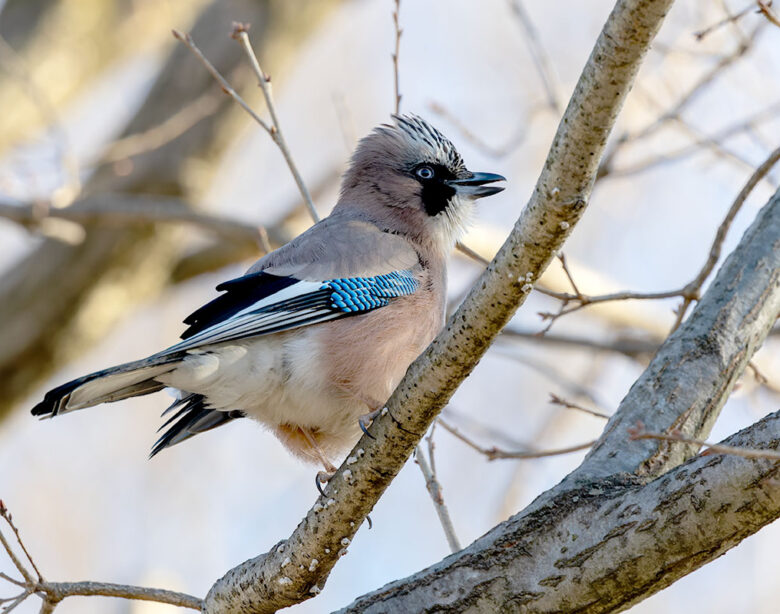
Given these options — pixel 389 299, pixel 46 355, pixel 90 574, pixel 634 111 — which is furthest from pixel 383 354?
pixel 90 574

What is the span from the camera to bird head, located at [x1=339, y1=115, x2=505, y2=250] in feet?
14.9

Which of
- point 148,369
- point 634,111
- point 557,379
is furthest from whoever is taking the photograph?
point 634,111

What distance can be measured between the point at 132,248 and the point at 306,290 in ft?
13.0

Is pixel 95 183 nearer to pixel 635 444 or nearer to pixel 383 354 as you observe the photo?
pixel 383 354

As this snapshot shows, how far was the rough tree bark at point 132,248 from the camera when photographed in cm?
733

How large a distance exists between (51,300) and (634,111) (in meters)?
4.60

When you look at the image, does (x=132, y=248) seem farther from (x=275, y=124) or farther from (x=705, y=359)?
(x=705, y=359)

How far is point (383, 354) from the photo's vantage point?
150 inches

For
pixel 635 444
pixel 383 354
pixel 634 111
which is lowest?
pixel 635 444

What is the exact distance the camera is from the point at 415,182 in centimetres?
468

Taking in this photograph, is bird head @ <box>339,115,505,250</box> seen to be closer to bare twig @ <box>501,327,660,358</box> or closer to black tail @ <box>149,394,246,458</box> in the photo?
black tail @ <box>149,394,246,458</box>

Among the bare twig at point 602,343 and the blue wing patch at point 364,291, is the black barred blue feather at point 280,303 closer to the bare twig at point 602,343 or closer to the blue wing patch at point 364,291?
the blue wing patch at point 364,291

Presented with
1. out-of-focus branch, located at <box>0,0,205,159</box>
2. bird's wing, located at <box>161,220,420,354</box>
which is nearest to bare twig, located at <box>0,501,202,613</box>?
bird's wing, located at <box>161,220,420,354</box>

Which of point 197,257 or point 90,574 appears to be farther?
point 90,574
